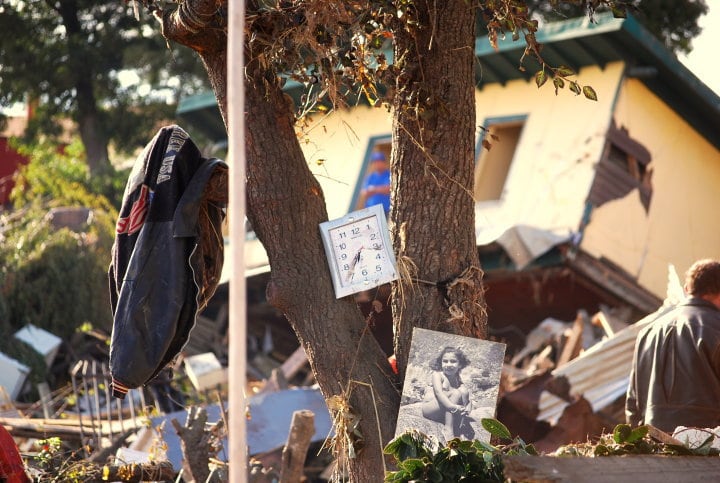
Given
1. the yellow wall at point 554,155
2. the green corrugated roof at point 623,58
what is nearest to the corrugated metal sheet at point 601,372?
the yellow wall at point 554,155

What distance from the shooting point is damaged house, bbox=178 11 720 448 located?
12.5m

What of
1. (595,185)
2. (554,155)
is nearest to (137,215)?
(595,185)

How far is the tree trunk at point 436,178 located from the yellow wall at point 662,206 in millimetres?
7953

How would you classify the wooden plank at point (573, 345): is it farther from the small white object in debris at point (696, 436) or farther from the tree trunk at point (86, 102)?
the tree trunk at point (86, 102)

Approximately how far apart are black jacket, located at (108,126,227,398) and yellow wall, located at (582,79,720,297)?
8.52 meters

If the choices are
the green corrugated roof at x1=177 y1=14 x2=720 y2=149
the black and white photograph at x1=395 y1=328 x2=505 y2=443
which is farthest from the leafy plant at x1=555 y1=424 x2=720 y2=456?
the green corrugated roof at x1=177 y1=14 x2=720 y2=149

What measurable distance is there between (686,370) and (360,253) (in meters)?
2.36

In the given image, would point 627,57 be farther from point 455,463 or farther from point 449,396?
point 455,463

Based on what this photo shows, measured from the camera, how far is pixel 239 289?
3361 mm

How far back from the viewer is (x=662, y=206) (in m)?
13.4

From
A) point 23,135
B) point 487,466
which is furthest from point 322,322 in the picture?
point 23,135

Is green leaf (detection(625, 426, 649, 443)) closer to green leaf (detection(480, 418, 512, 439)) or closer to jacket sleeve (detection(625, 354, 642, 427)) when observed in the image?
green leaf (detection(480, 418, 512, 439))

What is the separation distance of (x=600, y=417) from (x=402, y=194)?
4451 millimetres

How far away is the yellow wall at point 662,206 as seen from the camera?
12.9 metres
